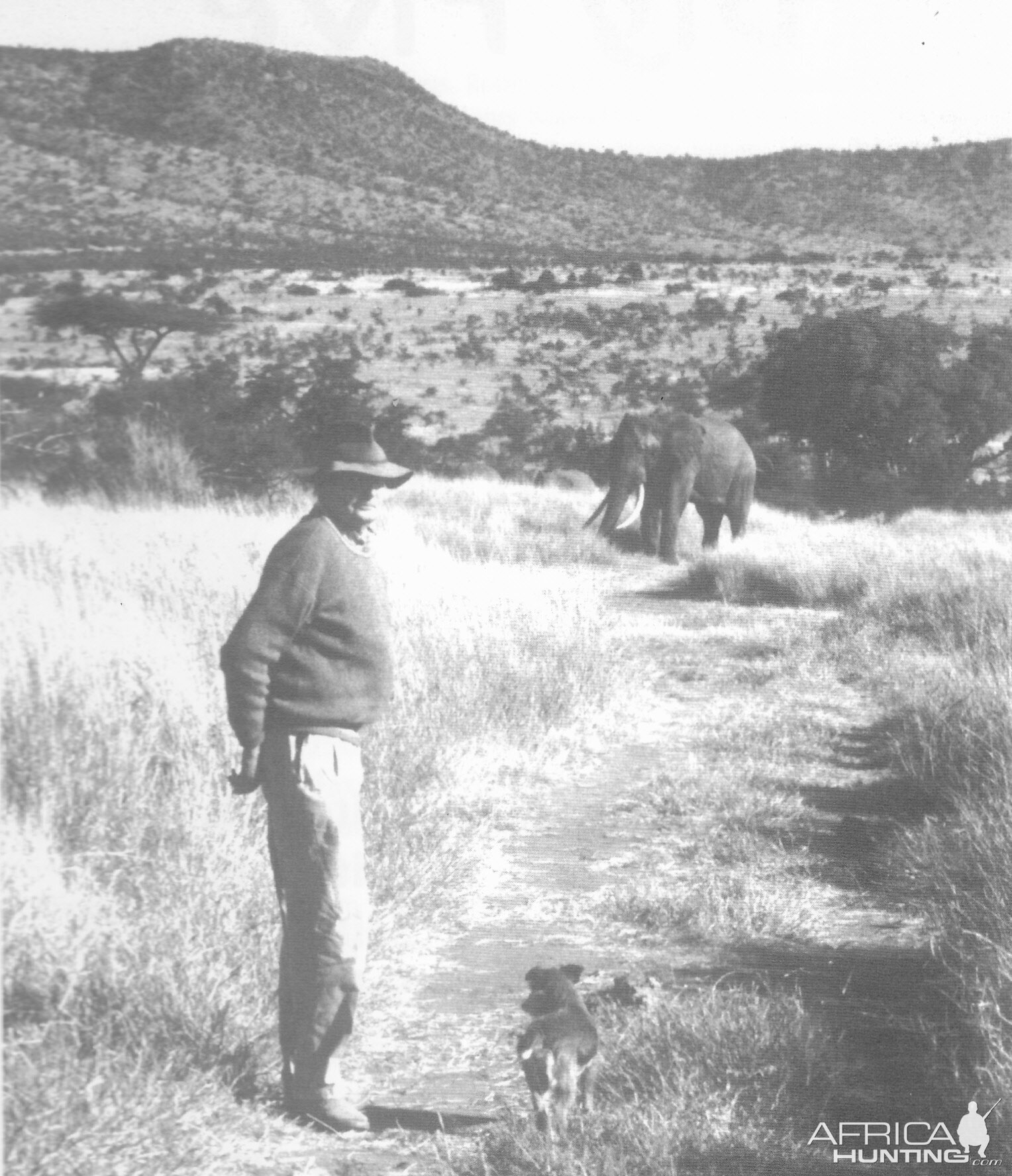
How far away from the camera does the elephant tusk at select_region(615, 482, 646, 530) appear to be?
1059 cm

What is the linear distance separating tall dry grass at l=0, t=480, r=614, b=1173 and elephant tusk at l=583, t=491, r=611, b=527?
3458 millimetres

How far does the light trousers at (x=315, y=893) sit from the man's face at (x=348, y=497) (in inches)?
19.6

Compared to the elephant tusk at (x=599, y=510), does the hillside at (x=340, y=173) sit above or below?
above

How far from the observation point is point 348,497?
124 inches

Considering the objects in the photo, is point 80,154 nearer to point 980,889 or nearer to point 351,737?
point 351,737

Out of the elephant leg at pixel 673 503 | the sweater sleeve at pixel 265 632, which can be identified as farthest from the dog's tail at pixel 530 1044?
the elephant leg at pixel 673 503

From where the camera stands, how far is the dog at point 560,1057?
3178 millimetres

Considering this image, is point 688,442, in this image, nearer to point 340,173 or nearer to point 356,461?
point 340,173

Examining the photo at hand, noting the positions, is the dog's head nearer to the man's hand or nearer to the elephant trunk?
the man's hand

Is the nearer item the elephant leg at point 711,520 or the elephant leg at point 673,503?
the elephant leg at point 673,503

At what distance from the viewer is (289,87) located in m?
4.31

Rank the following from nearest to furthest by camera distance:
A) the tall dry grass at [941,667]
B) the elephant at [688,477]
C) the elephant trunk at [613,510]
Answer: the tall dry grass at [941,667] → the elephant trunk at [613,510] → the elephant at [688,477]

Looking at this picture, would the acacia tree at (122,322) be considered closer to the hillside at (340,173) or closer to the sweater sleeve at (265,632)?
the hillside at (340,173)

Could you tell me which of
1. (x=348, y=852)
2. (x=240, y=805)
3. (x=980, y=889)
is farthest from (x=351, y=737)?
(x=980, y=889)
